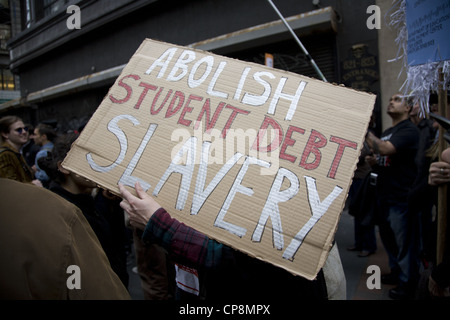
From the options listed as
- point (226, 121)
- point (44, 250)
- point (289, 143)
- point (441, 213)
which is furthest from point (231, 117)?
point (441, 213)

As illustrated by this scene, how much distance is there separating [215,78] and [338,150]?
26.5 inches

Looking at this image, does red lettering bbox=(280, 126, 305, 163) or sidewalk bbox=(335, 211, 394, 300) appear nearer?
red lettering bbox=(280, 126, 305, 163)

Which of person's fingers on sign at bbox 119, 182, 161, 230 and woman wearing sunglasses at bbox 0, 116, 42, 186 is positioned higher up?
woman wearing sunglasses at bbox 0, 116, 42, 186

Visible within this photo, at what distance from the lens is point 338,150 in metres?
1.31

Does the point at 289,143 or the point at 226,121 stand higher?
the point at 226,121

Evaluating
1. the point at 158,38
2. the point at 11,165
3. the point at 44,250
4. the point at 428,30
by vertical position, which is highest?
the point at 158,38

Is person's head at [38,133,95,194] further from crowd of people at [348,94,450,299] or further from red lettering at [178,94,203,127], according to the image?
crowd of people at [348,94,450,299]

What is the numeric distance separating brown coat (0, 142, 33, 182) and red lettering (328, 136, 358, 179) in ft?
11.2

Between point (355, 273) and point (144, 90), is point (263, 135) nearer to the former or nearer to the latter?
point (144, 90)

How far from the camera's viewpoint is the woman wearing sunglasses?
3451 mm

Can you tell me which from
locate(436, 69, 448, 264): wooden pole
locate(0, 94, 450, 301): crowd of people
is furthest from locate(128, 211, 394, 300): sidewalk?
locate(436, 69, 448, 264): wooden pole

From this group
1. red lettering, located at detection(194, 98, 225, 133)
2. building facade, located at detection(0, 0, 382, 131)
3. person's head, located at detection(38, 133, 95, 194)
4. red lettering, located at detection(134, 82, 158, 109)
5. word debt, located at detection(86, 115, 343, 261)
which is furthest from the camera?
building facade, located at detection(0, 0, 382, 131)
